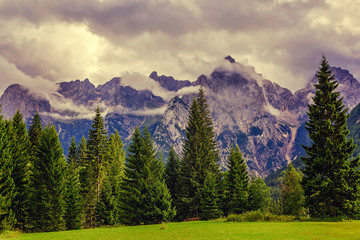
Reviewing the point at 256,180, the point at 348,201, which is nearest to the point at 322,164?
the point at 348,201

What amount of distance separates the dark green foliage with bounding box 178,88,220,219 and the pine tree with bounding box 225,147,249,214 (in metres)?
5.22

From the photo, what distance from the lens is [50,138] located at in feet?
145

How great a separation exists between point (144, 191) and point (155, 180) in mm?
2894

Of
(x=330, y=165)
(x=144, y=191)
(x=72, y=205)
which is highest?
(x=330, y=165)

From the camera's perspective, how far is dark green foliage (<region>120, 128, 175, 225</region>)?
48.3m

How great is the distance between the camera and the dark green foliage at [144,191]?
48.3m

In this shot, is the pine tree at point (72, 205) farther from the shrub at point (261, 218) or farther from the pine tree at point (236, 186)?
the shrub at point (261, 218)

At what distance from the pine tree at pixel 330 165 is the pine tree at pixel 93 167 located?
4554cm

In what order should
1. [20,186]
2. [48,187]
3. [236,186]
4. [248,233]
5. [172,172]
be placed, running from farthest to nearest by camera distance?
[172,172] < [236,186] < [48,187] < [20,186] < [248,233]

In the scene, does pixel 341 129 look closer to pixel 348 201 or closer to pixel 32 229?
pixel 348 201

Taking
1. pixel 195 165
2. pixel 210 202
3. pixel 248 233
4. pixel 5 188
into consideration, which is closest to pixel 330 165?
pixel 248 233

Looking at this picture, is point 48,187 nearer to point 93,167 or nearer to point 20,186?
point 20,186

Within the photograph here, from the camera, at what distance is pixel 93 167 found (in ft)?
215

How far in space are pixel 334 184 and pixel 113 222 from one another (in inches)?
1692
